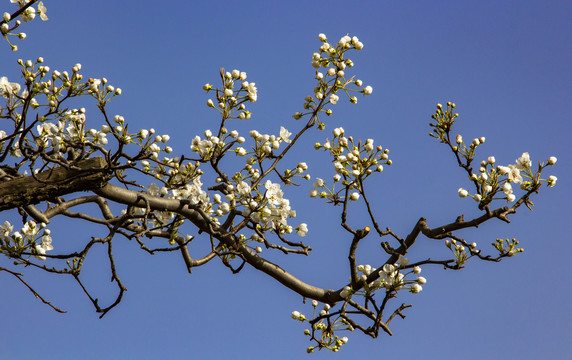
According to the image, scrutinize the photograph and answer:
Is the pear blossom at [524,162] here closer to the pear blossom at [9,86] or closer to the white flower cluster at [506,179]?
the white flower cluster at [506,179]

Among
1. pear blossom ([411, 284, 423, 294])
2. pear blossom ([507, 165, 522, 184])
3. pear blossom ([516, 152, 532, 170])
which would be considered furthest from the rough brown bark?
pear blossom ([516, 152, 532, 170])

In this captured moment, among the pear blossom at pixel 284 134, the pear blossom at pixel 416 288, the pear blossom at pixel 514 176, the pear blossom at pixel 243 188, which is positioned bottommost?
the pear blossom at pixel 416 288

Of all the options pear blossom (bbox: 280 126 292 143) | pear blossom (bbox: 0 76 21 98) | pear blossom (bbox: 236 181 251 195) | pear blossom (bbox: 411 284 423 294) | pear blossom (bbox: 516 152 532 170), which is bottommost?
pear blossom (bbox: 411 284 423 294)

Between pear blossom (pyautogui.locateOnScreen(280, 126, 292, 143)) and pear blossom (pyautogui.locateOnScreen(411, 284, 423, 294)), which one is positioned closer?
pear blossom (pyautogui.locateOnScreen(411, 284, 423, 294))

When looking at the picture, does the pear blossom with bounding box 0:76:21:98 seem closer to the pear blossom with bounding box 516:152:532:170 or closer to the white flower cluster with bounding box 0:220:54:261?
the white flower cluster with bounding box 0:220:54:261

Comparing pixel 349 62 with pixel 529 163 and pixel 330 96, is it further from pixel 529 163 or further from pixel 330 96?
pixel 529 163

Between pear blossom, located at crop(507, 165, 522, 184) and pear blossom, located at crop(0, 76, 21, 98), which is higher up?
pear blossom, located at crop(0, 76, 21, 98)

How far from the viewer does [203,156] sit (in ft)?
18.1

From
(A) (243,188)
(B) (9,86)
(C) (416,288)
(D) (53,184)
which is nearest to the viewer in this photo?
(D) (53,184)

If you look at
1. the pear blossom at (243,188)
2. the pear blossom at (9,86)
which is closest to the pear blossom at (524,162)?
the pear blossom at (243,188)

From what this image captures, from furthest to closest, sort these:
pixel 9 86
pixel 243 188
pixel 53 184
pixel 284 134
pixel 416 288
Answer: pixel 284 134 → pixel 9 86 → pixel 243 188 → pixel 416 288 → pixel 53 184

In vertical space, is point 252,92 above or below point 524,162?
above

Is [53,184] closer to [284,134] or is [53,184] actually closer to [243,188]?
[243,188]

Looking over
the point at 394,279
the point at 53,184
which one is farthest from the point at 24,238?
the point at 394,279
